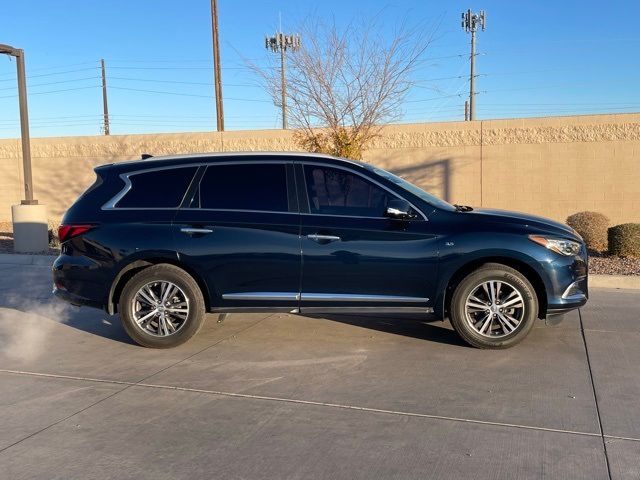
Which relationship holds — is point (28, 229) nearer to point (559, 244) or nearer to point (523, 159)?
point (559, 244)

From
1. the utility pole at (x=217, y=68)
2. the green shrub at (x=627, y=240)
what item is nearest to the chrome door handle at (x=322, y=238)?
the green shrub at (x=627, y=240)

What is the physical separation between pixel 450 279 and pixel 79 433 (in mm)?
3612

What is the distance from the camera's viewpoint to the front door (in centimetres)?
608

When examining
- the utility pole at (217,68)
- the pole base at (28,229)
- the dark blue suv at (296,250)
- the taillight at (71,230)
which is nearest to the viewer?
the dark blue suv at (296,250)

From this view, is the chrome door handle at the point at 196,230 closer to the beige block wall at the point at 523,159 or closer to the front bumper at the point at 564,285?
the front bumper at the point at 564,285

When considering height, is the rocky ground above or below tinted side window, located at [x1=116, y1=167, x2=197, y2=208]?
below

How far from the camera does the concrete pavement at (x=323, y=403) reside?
3.86 m

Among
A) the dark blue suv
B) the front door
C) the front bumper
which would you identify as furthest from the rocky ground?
the front door

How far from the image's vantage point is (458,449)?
3998 mm

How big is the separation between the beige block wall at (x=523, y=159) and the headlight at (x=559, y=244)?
35.5 feet

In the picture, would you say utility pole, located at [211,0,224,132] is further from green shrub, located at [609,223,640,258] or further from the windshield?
the windshield

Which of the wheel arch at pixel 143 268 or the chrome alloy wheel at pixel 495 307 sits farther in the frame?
the wheel arch at pixel 143 268

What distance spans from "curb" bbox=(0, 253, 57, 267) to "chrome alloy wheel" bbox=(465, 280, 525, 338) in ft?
31.8

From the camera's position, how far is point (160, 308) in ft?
21.0
